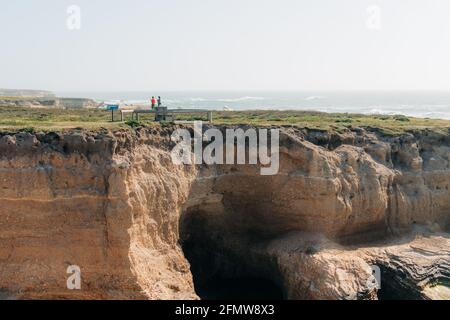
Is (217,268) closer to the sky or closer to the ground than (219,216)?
closer to the ground

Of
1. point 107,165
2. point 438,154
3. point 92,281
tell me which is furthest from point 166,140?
point 438,154

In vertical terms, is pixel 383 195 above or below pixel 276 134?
below

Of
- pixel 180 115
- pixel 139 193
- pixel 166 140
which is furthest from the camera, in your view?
pixel 180 115

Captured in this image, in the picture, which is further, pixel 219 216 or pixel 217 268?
pixel 217 268

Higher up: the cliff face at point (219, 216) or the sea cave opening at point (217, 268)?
the cliff face at point (219, 216)

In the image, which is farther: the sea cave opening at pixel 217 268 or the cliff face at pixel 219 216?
the sea cave opening at pixel 217 268
